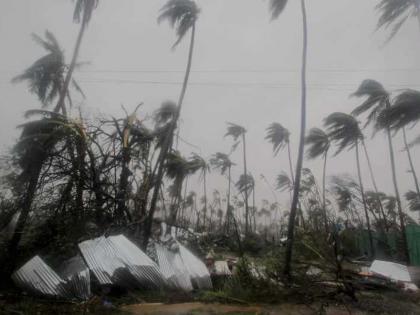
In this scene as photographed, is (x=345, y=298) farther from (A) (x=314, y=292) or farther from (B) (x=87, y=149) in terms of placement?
(B) (x=87, y=149)

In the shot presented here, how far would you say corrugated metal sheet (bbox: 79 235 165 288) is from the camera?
6.88 m

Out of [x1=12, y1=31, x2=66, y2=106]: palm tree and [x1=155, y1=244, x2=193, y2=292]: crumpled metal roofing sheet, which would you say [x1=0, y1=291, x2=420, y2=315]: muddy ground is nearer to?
[x1=155, y1=244, x2=193, y2=292]: crumpled metal roofing sheet

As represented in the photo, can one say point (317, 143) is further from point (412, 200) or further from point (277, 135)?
point (412, 200)

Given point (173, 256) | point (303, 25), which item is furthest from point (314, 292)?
point (303, 25)

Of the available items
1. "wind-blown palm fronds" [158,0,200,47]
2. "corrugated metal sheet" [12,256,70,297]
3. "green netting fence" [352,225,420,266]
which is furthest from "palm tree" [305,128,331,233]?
"corrugated metal sheet" [12,256,70,297]

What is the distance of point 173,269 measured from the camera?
324 inches

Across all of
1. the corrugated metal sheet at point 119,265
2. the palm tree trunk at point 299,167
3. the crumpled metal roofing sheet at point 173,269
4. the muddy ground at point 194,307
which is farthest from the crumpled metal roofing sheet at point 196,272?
the palm tree trunk at point 299,167

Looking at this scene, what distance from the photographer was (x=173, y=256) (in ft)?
29.5

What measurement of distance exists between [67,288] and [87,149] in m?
4.88

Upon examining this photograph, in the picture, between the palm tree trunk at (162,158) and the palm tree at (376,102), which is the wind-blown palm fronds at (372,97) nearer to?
the palm tree at (376,102)

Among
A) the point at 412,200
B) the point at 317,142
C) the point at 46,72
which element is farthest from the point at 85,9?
the point at 412,200

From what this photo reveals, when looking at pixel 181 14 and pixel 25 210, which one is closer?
pixel 25 210

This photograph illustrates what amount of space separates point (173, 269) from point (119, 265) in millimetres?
1762

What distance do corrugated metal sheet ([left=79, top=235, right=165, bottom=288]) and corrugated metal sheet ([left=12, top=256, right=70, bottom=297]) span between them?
0.74 meters
